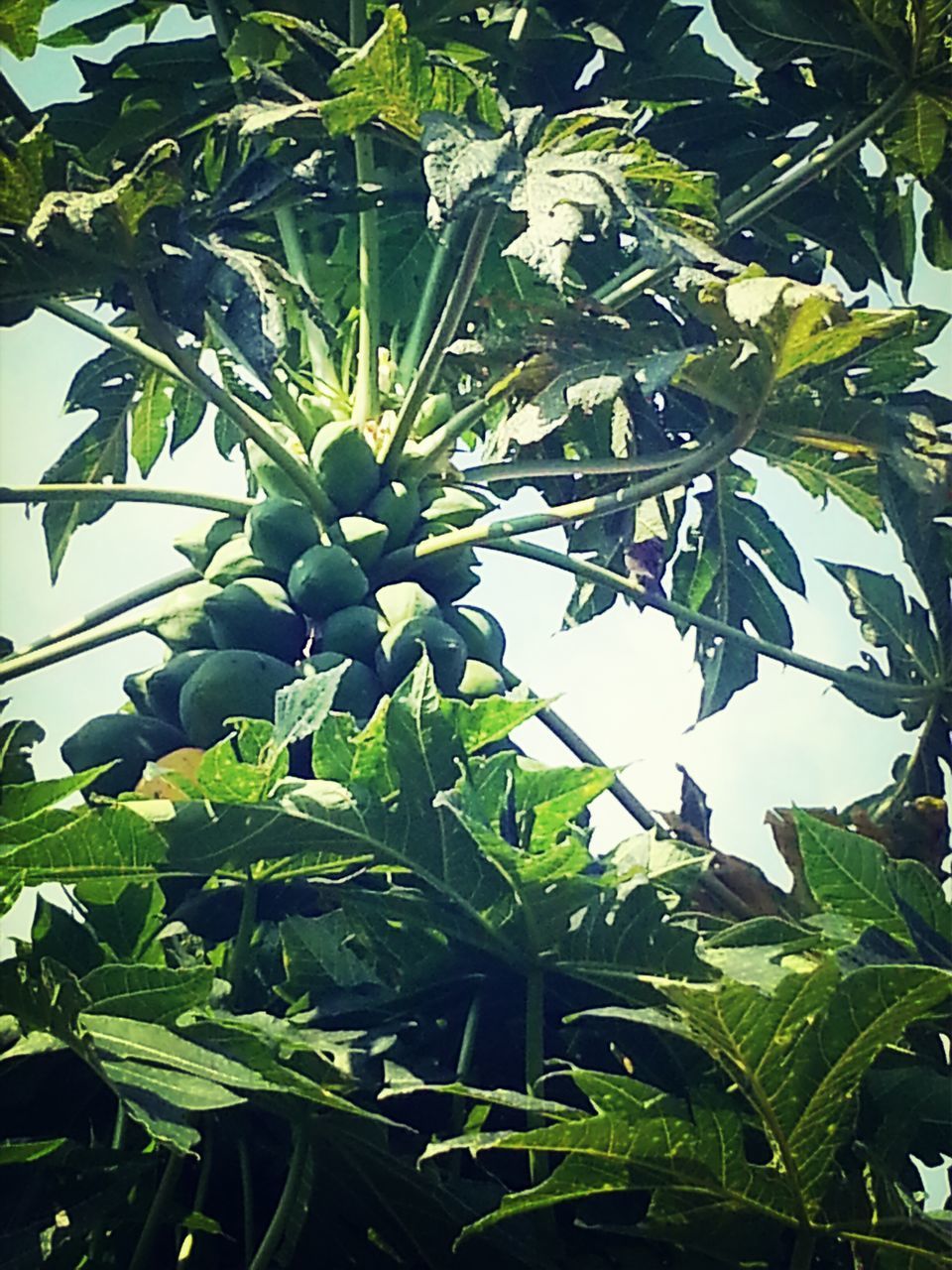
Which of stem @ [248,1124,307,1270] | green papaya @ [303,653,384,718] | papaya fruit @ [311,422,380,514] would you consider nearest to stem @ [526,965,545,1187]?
stem @ [248,1124,307,1270]

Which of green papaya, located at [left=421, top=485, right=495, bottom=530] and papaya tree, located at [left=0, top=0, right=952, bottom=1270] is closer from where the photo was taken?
papaya tree, located at [left=0, top=0, right=952, bottom=1270]

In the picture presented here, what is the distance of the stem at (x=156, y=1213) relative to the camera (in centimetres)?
65

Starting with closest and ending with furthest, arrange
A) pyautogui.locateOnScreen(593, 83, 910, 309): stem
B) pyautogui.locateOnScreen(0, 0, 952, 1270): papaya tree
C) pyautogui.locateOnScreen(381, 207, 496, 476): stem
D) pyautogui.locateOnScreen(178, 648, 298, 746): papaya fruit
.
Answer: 1. pyautogui.locateOnScreen(0, 0, 952, 1270): papaya tree
2. pyautogui.locateOnScreen(178, 648, 298, 746): papaya fruit
3. pyautogui.locateOnScreen(381, 207, 496, 476): stem
4. pyautogui.locateOnScreen(593, 83, 910, 309): stem

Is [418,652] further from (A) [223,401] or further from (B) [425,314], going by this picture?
(B) [425,314]

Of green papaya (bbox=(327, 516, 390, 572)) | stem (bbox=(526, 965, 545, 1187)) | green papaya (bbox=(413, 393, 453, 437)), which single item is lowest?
stem (bbox=(526, 965, 545, 1187))

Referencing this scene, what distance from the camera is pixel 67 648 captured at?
1.00m

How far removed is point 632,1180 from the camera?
0.57m

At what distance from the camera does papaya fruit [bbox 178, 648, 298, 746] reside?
900mm

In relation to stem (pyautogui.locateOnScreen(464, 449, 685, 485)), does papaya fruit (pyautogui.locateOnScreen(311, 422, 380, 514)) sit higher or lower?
higher

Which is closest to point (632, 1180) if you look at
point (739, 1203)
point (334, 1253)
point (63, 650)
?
point (739, 1203)

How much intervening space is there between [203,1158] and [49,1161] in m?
0.09

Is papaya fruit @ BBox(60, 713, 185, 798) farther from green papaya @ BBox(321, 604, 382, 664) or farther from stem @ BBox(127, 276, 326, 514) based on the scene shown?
stem @ BBox(127, 276, 326, 514)

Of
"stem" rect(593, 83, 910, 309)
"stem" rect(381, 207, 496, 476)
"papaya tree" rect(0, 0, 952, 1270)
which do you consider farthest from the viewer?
"stem" rect(593, 83, 910, 309)

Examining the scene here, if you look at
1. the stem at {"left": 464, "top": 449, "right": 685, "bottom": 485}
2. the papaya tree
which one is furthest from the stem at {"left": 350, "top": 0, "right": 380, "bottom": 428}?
the stem at {"left": 464, "top": 449, "right": 685, "bottom": 485}
